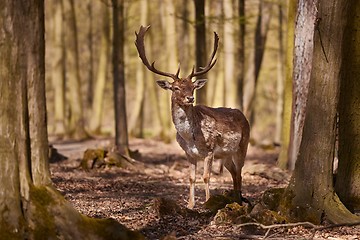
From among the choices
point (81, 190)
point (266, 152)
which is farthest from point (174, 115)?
point (266, 152)

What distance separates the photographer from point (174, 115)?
11.9 metres

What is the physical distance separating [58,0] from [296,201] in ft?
75.6

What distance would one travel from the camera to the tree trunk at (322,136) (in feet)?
30.0

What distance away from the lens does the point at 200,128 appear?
11.9m

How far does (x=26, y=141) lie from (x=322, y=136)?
158 inches

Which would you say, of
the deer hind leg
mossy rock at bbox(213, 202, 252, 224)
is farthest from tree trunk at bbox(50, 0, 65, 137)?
mossy rock at bbox(213, 202, 252, 224)

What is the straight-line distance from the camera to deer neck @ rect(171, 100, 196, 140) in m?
11.8

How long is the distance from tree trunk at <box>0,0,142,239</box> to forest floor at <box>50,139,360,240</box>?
1268mm

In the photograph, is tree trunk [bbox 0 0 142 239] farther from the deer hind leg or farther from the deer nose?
the deer hind leg

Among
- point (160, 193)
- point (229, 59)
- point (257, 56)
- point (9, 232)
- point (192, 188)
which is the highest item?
point (257, 56)

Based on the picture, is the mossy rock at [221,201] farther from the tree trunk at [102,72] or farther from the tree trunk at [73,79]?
the tree trunk at [102,72]

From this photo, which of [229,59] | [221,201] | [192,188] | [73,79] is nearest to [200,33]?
[229,59]

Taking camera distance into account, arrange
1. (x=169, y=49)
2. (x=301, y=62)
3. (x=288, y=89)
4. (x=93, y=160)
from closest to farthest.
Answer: (x=301, y=62), (x=93, y=160), (x=288, y=89), (x=169, y=49)

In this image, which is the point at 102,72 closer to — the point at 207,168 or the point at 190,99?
the point at 207,168
